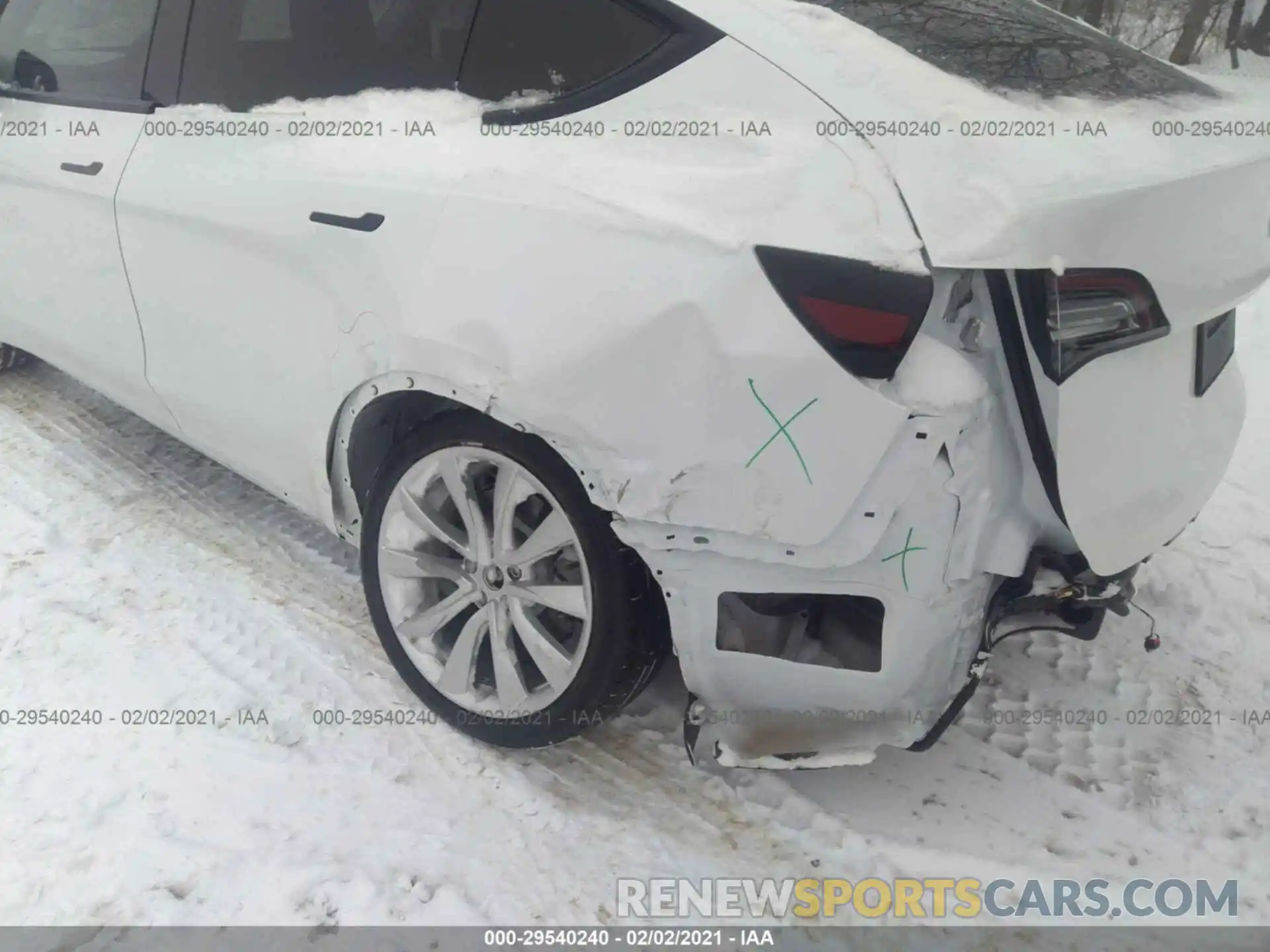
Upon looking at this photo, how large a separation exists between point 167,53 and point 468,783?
2282 millimetres

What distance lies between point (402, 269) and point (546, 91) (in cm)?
49

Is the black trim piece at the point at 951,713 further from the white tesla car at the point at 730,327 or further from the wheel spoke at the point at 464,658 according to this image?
the wheel spoke at the point at 464,658

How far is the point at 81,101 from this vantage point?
3000 mm

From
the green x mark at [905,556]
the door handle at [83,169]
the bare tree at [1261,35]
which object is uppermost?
the bare tree at [1261,35]

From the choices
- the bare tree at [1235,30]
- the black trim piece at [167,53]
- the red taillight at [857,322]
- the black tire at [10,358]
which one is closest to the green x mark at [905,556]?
the red taillight at [857,322]

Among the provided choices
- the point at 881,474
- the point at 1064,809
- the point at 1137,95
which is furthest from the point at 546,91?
the point at 1064,809

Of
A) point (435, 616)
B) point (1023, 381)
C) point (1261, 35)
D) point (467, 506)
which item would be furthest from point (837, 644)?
point (1261, 35)

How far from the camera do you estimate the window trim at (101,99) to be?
2.73 m

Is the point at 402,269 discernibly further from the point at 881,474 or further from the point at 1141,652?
the point at 1141,652

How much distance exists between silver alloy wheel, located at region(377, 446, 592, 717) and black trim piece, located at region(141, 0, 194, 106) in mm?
1491

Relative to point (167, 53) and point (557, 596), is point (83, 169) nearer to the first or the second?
point (167, 53)

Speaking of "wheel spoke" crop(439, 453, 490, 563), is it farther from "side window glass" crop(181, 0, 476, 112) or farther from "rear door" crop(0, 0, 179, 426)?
"rear door" crop(0, 0, 179, 426)

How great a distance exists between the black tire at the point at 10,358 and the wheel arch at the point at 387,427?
9.50 feet

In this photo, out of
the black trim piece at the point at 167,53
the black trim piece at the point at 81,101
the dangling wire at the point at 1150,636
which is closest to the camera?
the dangling wire at the point at 1150,636
